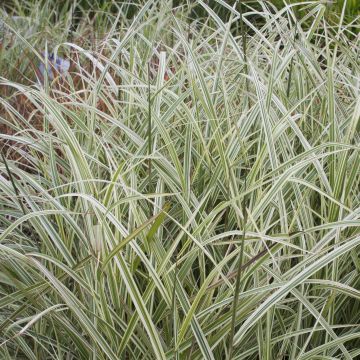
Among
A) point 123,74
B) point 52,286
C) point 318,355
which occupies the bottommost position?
point 318,355

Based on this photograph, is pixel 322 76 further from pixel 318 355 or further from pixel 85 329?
pixel 85 329

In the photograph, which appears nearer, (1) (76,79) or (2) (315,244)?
(2) (315,244)

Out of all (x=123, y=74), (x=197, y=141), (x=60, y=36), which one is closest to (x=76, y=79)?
(x=60, y=36)

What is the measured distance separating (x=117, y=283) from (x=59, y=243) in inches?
5.9

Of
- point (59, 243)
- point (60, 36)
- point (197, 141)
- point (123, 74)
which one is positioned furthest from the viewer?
point (60, 36)

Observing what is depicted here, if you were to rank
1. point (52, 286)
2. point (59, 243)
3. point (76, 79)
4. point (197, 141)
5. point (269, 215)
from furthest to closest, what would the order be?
1. point (76, 79)
2. point (197, 141)
3. point (269, 215)
4. point (59, 243)
5. point (52, 286)

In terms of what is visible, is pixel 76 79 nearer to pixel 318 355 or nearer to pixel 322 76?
pixel 322 76

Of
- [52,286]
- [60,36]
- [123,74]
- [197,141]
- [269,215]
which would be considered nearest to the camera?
[52,286]

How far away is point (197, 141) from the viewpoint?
6.16ft

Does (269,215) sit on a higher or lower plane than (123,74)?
lower

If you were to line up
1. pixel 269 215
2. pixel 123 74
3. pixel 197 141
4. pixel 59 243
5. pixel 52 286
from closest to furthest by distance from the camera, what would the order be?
1. pixel 52 286
2. pixel 59 243
3. pixel 269 215
4. pixel 197 141
5. pixel 123 74

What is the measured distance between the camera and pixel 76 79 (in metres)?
2.95

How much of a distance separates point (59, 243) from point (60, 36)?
1.99 meters

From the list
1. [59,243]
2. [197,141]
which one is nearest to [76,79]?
[197,141]
